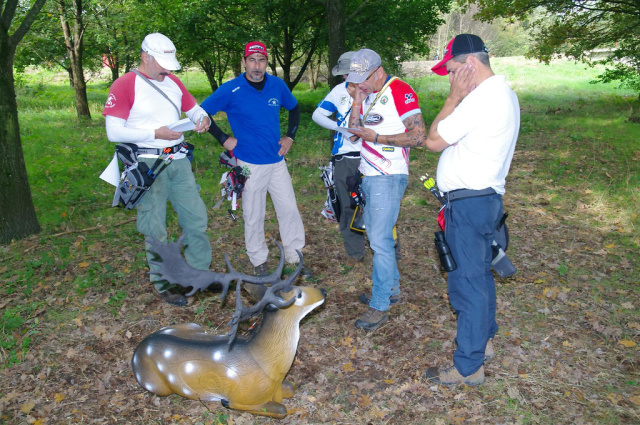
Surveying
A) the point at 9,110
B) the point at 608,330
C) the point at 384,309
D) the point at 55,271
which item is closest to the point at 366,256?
the point at 384,309

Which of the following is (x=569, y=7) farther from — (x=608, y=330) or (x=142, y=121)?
(x=142, y=121)

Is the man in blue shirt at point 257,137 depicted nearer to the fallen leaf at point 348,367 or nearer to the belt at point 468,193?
the fallen leaf at point 348,367

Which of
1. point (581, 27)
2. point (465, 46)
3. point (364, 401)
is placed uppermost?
point (581, 27)

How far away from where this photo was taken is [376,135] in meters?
4.07

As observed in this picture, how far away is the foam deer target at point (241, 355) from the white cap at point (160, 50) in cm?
223

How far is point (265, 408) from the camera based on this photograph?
3385 mm

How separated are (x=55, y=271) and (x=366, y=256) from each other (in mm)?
4046

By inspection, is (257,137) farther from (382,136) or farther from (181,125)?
(382,136)

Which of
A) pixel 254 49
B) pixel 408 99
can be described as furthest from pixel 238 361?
pixel 254 49

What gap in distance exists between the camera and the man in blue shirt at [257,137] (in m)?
5.02

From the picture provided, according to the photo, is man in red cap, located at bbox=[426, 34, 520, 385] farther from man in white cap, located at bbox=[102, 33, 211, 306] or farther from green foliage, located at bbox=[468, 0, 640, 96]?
green foliage, located at bbox=[468, 0, 640, 96]

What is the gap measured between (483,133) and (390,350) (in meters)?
2.27

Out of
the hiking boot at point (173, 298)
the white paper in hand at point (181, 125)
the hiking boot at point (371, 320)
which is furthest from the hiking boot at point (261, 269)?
the white paper in hand at point (181, 125)

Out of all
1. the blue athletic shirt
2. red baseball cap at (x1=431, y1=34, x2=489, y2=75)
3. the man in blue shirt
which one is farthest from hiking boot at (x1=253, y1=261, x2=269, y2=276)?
red baseball cap at (x1=431, y1=34, x2=489, y2=75)
